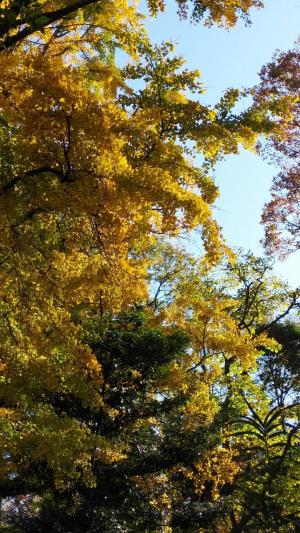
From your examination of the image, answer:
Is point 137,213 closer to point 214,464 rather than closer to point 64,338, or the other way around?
point 64,338

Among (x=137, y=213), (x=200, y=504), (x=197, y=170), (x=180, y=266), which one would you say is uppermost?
(x=180, y=266)

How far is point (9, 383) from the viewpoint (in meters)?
Result: 6.46

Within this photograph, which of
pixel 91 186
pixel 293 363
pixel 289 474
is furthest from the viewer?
pixel 293 363

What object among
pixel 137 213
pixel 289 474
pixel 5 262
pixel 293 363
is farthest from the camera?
pixel 293 363

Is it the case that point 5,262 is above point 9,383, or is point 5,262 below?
above

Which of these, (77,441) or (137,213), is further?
(77,441)

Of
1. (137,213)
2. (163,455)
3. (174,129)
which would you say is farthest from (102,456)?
(174,129)

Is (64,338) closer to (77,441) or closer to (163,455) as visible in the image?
(77,441)

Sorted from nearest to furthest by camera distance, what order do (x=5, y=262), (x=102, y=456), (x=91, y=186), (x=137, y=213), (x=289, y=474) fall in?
1. (x=91, y=186)
2. (x=137, y=213)
3. (x=5, y=262)
4. (x=102, y=456)
5. (x=289, y=474)

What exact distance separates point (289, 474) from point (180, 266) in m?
6.68

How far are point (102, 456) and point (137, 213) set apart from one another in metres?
5.14

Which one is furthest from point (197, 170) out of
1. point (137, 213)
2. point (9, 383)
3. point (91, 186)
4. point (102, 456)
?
point (102, 456)

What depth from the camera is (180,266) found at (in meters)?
14.5

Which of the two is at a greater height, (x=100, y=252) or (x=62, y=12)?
(x=62, y=12)
